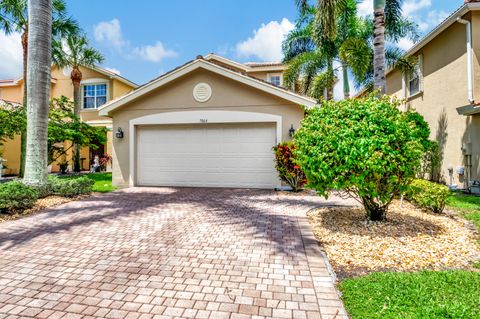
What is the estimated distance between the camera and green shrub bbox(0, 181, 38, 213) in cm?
712

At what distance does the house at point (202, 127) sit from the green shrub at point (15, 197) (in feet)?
15.2

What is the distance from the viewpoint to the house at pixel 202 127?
11.4 metres

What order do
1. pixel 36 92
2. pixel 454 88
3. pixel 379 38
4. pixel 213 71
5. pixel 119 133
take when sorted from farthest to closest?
pixel 119 133 < pixel 213 71 < pixel 454 88 < pixel 379 38 < pixel 36 92

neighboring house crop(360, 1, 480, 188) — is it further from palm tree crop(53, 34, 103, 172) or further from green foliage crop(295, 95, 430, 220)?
palm tree crop(53, 34, 103, 172)

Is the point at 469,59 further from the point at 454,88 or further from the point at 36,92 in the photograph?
the point at 36,92

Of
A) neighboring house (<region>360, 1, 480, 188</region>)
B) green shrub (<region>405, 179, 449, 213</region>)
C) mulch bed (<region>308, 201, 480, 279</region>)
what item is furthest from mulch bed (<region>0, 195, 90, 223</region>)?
neighboring house (<region>360, 1, 480, 188</region>)

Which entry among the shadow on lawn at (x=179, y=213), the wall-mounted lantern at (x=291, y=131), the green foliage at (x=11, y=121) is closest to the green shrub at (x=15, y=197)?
the shadow on lawn at (x=179, y=213)

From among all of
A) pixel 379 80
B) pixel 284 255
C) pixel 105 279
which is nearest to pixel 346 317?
pixel 284 255

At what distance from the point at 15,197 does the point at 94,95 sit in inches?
634

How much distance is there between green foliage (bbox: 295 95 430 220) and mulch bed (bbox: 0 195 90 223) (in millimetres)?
6879

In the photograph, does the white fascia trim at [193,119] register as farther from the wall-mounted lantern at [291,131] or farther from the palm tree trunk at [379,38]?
the palm tree trunk at [379,38]

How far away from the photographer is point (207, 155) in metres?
12.0

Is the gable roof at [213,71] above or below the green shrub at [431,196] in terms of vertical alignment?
above

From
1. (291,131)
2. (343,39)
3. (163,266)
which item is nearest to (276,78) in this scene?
(343,39)
